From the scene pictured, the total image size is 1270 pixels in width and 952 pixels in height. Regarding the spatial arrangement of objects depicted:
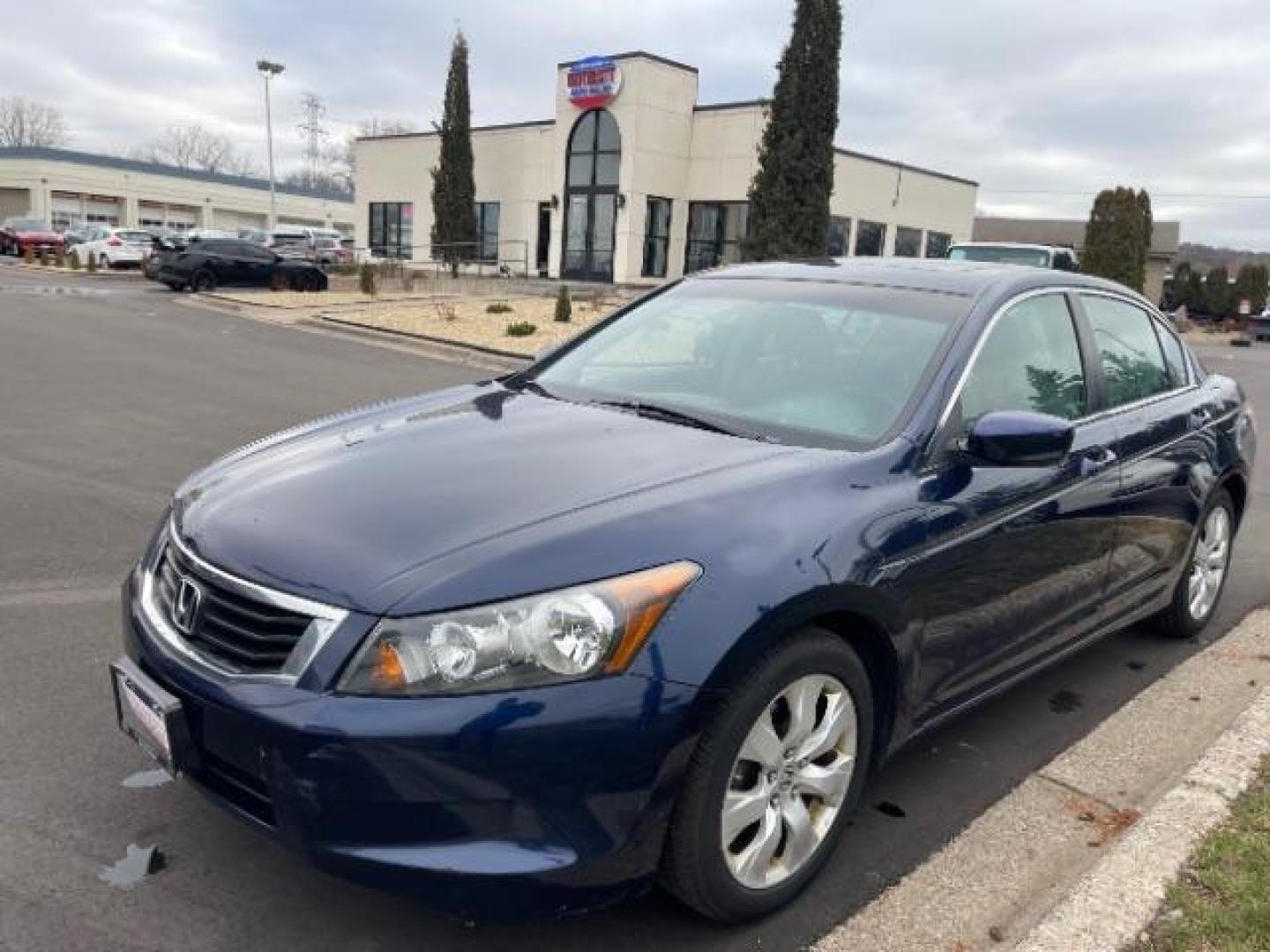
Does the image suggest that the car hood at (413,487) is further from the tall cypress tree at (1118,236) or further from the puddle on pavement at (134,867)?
the tall cypress tree at (1118,236)

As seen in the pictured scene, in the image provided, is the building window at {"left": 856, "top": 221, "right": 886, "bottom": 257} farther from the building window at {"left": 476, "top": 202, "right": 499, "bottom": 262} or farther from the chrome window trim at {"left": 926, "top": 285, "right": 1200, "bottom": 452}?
the chrome window trim at {"left": 926, "top": 285, "right": 1200, "bottom": 452}

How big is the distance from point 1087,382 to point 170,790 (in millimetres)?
3419

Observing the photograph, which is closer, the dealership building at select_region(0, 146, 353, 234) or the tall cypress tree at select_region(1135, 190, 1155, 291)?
the tall cypress tree at select_region(1135, 190, 1155, 291)

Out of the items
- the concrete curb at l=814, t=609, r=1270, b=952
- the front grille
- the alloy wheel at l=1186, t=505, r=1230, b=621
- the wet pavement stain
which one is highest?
the front grille

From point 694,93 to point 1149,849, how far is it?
1222 inches

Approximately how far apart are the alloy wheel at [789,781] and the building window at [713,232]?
2964cm

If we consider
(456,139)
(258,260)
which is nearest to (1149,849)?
(258,260)

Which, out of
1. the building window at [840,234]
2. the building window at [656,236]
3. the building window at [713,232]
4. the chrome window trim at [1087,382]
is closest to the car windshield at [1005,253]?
the building window at [713,232]

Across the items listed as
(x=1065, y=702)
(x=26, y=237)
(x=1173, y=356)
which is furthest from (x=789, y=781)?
(x=26, y=237)

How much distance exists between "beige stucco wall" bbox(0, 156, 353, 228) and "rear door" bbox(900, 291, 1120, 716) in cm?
7789

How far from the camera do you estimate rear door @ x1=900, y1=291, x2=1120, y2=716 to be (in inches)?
120

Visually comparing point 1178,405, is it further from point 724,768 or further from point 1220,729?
point 724,768

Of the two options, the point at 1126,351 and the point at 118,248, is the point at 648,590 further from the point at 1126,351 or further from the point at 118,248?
the point at 118,248

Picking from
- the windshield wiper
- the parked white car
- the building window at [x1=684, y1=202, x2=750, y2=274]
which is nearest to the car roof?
the windshield wiper
